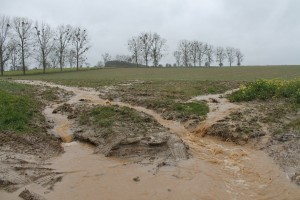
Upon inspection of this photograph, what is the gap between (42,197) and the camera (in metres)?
8.23

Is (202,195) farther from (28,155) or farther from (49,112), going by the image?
(49,112)

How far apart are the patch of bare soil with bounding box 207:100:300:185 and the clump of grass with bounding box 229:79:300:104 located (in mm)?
1704

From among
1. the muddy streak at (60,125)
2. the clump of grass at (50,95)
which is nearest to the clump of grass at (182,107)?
the muddy streak at (60,125)

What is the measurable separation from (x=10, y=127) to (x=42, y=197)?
5.50m

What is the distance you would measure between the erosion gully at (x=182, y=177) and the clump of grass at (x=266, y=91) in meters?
6.82

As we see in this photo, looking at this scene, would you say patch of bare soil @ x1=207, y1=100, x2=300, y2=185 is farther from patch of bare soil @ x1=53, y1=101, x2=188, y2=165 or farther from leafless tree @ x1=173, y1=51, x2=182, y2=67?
leafless tree @ x1=173, y1=51, x2=182, y2=67

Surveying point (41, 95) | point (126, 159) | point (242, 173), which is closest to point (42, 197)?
point (126, 159)

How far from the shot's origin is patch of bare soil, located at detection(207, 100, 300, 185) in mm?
11148

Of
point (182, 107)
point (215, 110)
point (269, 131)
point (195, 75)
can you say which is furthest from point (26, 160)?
point (195, 75)

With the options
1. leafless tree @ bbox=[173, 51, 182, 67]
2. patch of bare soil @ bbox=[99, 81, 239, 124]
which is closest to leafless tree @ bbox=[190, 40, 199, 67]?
leafless tree @ bbox=[173, 51, 182, 67]

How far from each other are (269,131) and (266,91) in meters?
6.34

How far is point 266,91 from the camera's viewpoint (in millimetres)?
19500

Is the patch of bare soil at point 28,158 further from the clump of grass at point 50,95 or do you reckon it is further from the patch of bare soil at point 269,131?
the clump of grass at point 50,95

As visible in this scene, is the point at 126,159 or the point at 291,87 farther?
the point at 291,87
